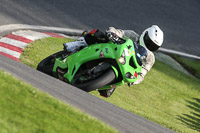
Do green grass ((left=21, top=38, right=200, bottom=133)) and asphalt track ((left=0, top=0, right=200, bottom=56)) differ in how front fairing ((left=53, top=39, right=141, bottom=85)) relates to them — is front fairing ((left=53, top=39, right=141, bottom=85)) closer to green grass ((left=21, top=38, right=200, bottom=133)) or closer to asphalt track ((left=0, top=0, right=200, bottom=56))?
green grass ((left=21, top=38, right=200, bottom=133))

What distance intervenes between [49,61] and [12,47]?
1.49 m

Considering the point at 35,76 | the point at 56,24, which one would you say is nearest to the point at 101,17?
the point at 56,24

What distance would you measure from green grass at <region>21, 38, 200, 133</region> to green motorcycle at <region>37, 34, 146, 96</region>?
99 centimetres

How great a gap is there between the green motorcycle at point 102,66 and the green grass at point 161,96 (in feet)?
3.25

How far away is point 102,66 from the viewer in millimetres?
7035

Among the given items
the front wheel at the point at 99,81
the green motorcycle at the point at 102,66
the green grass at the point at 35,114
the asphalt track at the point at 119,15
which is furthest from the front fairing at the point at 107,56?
the asphalt track at the point at 119,15

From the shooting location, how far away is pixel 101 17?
545 inches

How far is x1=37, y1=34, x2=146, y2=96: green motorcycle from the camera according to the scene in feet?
22.9

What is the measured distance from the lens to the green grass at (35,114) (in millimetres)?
4216

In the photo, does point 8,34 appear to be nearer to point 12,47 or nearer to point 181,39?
point 12,47

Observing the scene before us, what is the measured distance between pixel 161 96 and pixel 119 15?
4767 mm

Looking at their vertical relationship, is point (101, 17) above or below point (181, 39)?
above

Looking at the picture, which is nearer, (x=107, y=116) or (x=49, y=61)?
(x=107, y=116)

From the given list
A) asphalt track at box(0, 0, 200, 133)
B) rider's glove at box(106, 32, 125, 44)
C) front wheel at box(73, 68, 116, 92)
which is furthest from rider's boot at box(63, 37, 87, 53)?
asphalt track at box(0, 0, 200, 133)
